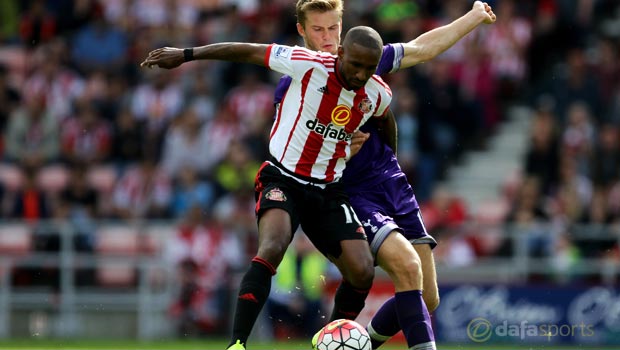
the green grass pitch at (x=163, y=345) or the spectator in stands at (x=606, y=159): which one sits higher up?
the spectator in stands at (x=606, y=159)

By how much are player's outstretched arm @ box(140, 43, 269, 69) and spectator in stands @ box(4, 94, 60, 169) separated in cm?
1079

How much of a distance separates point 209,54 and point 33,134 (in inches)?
438

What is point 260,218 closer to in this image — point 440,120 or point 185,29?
point 440,120

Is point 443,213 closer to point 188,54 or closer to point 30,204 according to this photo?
point 30,204

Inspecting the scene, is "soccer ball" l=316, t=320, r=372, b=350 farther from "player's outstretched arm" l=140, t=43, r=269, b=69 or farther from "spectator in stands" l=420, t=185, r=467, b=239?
"spectator in stands" l=420, t=185, r=467, b=239

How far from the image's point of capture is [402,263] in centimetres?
863

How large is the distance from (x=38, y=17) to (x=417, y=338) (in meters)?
14.1

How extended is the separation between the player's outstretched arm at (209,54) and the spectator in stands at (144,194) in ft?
31.6

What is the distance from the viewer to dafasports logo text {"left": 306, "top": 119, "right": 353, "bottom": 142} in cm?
871

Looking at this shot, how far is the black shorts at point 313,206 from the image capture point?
8672mm

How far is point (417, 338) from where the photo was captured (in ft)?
27.8

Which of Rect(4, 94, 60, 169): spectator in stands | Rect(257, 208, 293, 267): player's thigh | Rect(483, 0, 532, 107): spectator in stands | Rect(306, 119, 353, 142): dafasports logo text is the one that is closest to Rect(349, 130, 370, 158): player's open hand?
Rect(306, 119, 353, 142): dafasports logo text

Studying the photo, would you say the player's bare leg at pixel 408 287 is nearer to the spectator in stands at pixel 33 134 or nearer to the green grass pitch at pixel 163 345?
the green grass pitch at pixel 163 345

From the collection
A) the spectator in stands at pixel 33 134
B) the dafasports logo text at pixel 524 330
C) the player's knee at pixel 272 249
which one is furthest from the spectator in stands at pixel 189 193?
the player's knee at pixel 272 249
